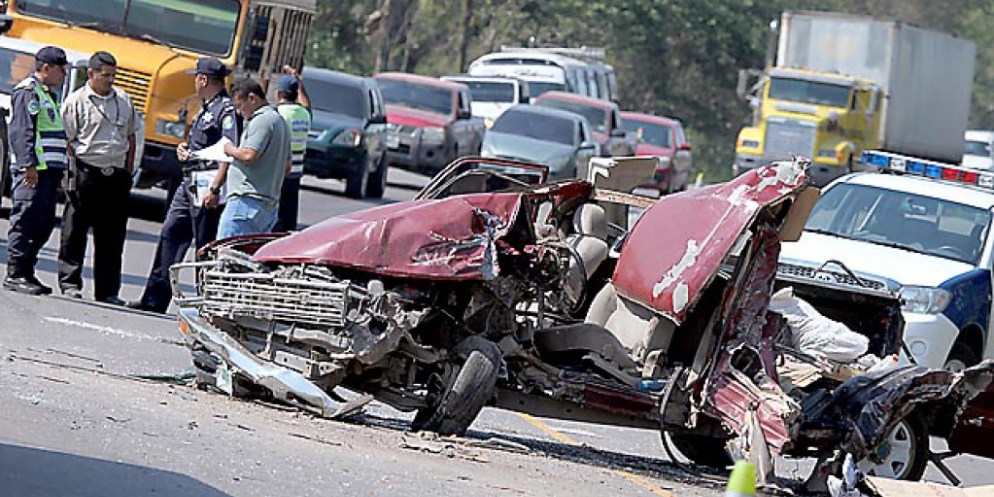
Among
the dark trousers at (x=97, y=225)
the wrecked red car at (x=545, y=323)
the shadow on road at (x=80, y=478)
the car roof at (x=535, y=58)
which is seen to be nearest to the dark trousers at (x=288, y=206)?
the dark trousers at (x=97, y=225)

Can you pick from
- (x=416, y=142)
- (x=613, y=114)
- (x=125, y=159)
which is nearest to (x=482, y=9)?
(x=613, y=114)

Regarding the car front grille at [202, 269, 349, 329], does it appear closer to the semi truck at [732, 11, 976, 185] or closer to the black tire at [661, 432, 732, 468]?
the black tire at [661, 432, 732, 468]

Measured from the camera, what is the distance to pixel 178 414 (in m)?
8.48

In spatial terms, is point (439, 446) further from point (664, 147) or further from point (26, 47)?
point (664, 147)

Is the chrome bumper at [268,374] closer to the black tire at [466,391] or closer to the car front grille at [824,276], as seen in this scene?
the black tire at [466,391]

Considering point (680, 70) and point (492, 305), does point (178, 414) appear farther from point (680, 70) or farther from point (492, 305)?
point (680, 70)

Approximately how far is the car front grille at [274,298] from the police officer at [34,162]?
419 centimetres

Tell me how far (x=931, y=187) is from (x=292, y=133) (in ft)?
16.0

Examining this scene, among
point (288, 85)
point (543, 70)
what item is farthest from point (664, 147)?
point (288, 85)

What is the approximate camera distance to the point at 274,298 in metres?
8.78

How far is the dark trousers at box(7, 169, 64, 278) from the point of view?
12.9 metres

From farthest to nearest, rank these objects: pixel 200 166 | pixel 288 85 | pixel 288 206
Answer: pixel 288 206, pixel 288 85, pixel 200 166

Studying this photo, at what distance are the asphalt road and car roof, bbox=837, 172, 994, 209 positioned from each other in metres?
3.19

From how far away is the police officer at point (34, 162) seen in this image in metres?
12.8
